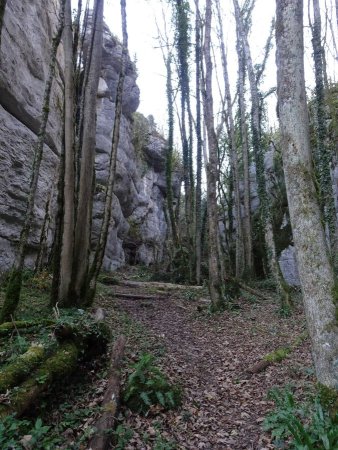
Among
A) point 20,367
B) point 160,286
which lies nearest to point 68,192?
point 20,367

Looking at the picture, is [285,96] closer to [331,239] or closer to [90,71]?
[90,71]

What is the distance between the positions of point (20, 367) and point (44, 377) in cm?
31

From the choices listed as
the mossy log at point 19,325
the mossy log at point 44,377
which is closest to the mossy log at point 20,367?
the mossy log at point 44,377

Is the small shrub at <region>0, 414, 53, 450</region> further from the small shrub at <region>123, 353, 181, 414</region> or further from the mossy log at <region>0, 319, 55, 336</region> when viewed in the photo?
the mossy log at <region>0, 319, 55, 336</region>

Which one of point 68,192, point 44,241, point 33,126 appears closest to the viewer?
point 68,192

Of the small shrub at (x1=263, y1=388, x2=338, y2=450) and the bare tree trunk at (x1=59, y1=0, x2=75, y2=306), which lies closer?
the small shrub at (x1=263, y1=388, x2=338, y2=450)

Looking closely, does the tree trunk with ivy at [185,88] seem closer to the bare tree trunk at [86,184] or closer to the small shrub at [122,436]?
the bare tree trunk at [86,184]

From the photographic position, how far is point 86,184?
8750 millimetres

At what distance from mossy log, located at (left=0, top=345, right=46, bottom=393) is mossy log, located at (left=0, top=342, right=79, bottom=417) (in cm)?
9

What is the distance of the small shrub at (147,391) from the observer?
433 centimetres

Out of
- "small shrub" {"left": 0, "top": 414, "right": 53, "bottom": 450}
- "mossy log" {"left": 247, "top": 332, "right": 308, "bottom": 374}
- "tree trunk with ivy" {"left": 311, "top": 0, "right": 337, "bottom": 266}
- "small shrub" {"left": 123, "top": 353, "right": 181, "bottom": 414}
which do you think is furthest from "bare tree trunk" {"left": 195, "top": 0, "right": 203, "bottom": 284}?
"small shrub" {"left": 0, "top": 414, "right": 53, "bottom": 450}

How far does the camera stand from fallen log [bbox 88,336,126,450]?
3.44 meters

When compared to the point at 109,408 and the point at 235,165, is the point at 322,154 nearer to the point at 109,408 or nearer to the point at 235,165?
the point at 235,165

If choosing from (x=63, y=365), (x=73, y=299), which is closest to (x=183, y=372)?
(x=63, y=365)
